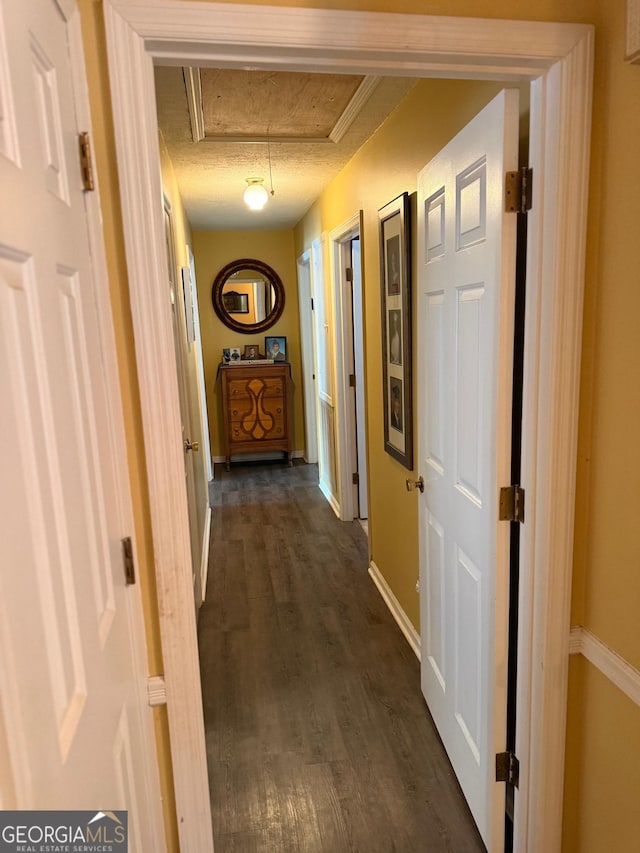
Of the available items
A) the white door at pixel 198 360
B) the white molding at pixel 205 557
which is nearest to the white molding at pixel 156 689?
the white molding at pixel 205 557

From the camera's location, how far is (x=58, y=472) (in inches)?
31.6

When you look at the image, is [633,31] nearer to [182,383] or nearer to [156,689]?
[156,689]

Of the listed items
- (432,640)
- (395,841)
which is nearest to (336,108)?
(432,640)

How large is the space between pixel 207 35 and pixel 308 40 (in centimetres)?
19

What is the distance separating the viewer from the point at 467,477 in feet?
5.41

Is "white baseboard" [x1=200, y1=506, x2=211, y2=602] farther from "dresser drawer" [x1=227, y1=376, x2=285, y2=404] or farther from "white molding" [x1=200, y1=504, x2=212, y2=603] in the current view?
"dresser drawer" [x1=227, y1=376, x2=285, y2=404]

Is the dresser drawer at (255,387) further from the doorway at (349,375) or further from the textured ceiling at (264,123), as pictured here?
the textured ceiling at (264,123)

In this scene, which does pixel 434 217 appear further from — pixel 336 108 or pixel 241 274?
pixel 241 274

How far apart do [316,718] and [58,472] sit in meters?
1.87

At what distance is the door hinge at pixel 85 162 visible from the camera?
3.34 ft

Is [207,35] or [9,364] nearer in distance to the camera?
[9,364]

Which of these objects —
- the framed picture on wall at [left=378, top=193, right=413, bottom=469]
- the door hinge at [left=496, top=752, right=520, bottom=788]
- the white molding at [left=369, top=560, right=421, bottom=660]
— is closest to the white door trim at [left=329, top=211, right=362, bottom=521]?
the white molding at [left=369, top=560, right=421, bottom=660]

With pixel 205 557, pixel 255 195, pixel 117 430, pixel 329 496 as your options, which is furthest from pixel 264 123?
pixel 329 496

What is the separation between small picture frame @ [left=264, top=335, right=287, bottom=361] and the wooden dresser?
0.33 meters
